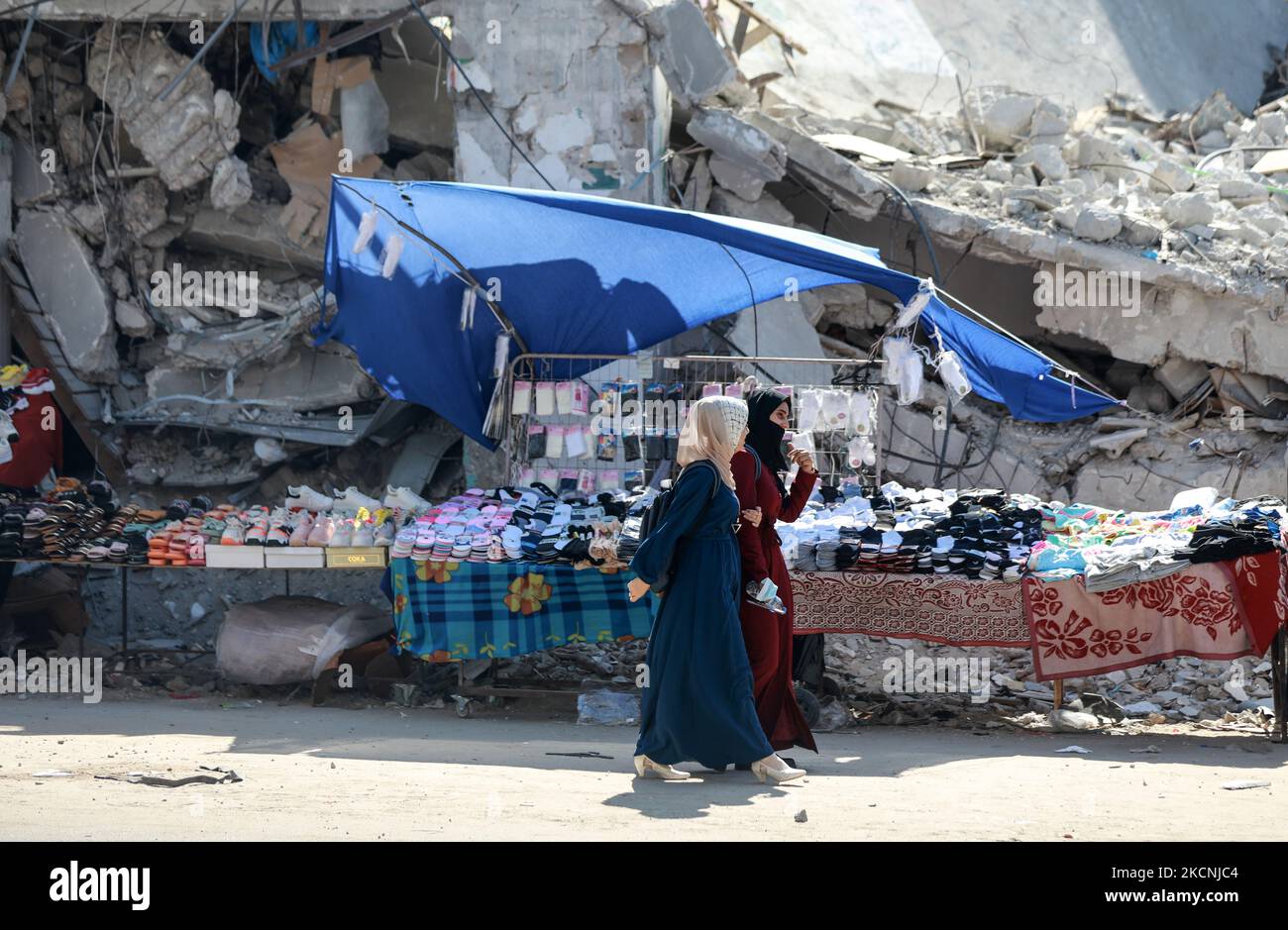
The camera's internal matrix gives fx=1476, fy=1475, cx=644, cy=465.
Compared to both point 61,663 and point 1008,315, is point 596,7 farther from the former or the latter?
point 61,663

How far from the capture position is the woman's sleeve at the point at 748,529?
5.86 metres

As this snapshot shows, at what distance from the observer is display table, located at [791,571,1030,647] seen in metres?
7.43

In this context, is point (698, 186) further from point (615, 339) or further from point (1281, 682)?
point (1281, 682)

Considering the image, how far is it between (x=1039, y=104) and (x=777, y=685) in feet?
29.4

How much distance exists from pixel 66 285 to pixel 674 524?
795 centimetres

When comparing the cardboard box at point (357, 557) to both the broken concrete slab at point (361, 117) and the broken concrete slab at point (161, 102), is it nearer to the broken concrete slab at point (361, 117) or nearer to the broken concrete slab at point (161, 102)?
the broken concrete slab at point (361, 117)

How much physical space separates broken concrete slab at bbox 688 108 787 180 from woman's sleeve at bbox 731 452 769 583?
19.7 ft

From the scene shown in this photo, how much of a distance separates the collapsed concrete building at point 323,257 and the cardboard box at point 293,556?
7.94 ft

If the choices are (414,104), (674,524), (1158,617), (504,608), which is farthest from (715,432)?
(414,104)

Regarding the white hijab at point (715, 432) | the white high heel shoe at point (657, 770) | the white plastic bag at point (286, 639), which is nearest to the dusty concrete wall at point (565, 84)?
the white plastic bag at point (286, 639)

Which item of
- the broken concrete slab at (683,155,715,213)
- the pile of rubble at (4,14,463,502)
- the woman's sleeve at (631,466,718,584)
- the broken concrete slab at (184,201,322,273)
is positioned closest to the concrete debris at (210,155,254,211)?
the pile of rubble at (4,14,463,502)

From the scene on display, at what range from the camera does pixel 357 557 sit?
828 centimetres
